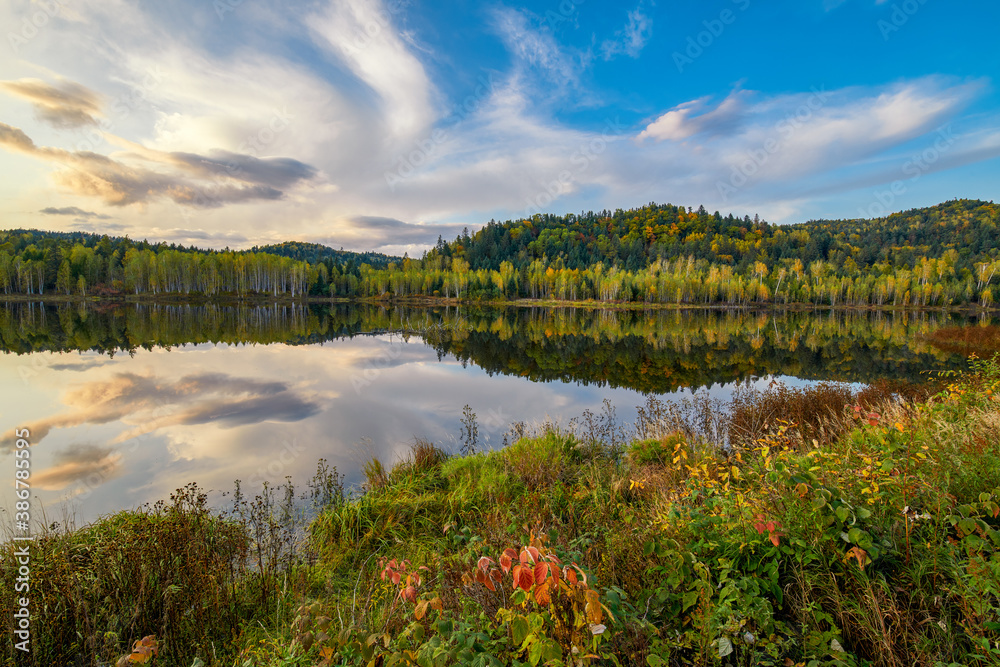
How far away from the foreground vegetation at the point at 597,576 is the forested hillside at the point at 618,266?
10981 centimetres

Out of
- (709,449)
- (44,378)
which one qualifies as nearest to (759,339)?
(709,449)

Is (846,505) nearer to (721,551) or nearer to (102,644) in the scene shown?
(721,551)

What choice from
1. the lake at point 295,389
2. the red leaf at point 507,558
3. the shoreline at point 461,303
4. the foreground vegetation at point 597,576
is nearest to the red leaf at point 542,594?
the foreground vegetation at point 597,576

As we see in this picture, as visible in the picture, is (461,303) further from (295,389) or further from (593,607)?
(593,607)

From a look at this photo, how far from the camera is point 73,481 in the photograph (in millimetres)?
9070

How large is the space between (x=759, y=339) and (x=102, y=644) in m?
44.9

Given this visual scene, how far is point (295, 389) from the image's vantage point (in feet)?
59.9

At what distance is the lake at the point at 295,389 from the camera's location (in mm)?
10016

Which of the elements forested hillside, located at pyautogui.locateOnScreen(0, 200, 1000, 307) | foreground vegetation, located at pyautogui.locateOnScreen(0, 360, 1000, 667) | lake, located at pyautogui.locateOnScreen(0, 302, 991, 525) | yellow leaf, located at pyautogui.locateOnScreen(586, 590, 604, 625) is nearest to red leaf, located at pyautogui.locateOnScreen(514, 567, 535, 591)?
foreground vegetation, located at pyautogui.locateOnScreen(0, 360, 1000, 667)

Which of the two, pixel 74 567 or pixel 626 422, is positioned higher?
pixel 74 567

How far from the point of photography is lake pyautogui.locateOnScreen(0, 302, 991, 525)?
10.0 m

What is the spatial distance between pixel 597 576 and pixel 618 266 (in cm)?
15968

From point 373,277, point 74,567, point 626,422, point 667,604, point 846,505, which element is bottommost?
point 626,422

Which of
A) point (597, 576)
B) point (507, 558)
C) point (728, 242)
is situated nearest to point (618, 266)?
point (728, 242)
